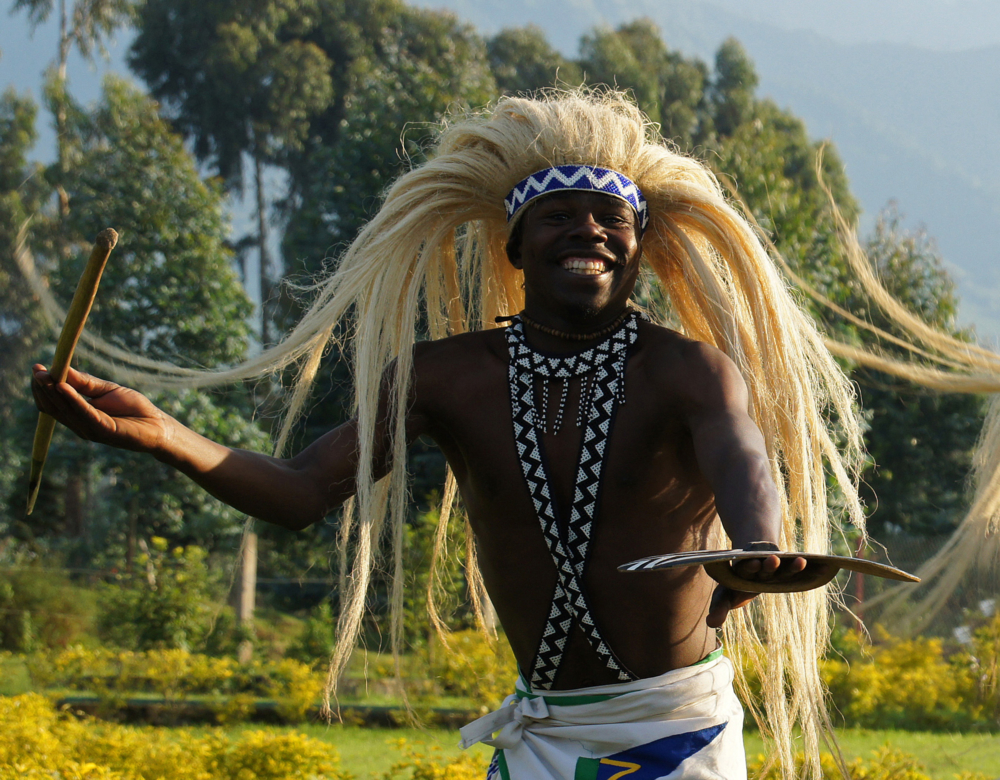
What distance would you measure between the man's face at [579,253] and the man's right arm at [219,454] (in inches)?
17.3

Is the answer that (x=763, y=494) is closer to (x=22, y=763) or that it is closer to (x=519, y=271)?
(x=519, y=271)

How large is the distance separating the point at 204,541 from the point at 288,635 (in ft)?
7.03

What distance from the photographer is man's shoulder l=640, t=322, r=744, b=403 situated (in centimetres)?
235

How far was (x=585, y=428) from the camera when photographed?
2424 mm

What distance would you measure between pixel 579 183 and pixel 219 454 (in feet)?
3.22

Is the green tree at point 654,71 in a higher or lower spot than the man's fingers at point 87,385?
higher

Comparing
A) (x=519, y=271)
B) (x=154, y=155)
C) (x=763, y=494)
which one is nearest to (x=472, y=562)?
(x=519, y=271)

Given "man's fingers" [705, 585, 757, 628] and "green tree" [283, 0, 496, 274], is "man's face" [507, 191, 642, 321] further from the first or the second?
"green tree" [283, 0, 496, 274]

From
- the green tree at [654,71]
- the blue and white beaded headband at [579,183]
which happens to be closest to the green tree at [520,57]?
the green tree at [654,71]

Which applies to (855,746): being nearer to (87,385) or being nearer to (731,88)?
(87,385)

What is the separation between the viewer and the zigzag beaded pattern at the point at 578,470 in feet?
7.84

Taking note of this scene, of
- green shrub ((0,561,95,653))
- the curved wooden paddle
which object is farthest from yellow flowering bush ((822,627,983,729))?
green shrub ((0,561,95,653))

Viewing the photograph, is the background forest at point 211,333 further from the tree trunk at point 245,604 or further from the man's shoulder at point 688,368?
the man's shoulder at point 688,368

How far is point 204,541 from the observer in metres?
16.0
